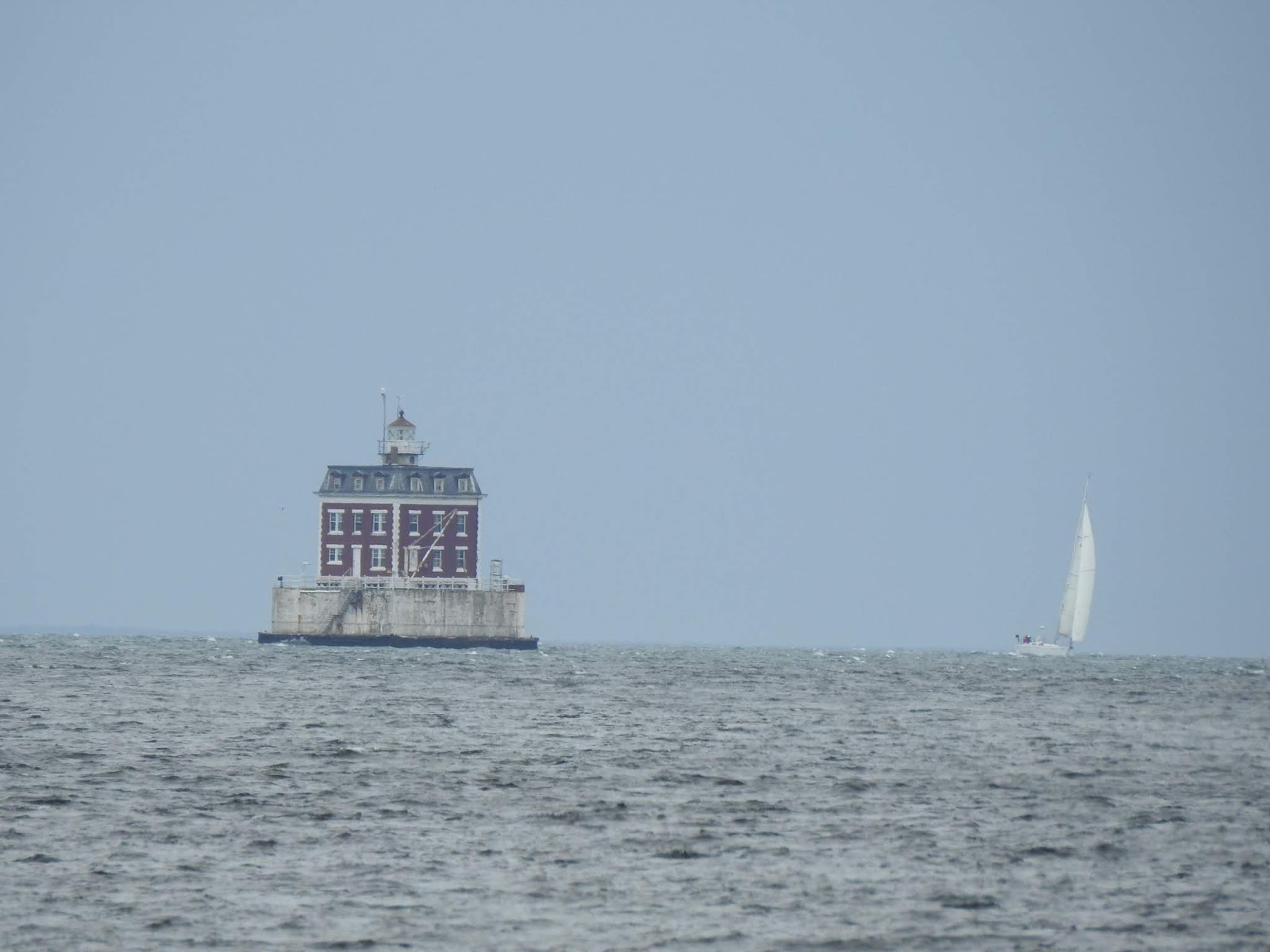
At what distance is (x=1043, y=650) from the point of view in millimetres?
183875

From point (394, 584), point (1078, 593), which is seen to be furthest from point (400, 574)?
point (1078, 593)

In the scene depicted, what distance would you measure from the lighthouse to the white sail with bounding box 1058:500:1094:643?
2310 inches

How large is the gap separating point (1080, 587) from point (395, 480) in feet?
220

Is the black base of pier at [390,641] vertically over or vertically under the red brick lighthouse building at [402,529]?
under

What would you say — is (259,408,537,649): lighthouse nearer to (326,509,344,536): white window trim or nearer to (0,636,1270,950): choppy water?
(326,509,344,536): white window trim

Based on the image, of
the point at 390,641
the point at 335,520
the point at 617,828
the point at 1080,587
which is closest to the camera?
the point at 617,828

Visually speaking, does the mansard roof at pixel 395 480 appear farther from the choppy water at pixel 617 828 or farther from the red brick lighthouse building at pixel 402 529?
the choppy water at pixel 617 828

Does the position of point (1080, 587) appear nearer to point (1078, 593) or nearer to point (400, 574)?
point (1078, 593)

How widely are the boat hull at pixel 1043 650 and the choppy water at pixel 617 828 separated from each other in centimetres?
11110

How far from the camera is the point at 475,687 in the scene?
84.9 meters

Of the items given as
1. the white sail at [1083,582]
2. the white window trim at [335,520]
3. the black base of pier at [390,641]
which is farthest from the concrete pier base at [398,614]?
the white sail at [1083,582]

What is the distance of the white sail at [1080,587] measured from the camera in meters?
176

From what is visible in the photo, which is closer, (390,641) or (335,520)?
(390,641)

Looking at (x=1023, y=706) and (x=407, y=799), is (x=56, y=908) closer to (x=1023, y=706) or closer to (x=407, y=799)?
(x=407, y=799)
